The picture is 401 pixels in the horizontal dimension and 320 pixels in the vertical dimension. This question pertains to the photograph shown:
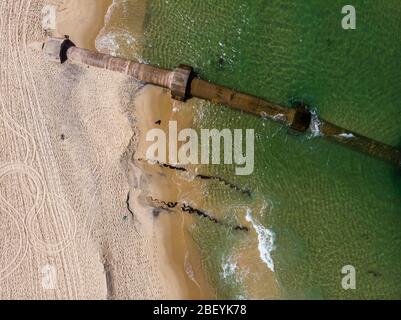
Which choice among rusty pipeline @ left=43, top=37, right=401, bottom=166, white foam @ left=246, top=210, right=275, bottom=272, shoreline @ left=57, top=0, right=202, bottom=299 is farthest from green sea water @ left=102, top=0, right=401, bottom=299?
shoreline @ left=57, top=0, right=202, bottom=299

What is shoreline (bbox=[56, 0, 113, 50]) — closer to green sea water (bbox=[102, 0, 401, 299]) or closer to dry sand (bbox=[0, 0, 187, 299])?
dry sand (bbox=[0, 0, 187, 299])

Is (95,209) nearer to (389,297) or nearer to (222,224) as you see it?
(222,224)

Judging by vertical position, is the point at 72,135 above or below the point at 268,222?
above

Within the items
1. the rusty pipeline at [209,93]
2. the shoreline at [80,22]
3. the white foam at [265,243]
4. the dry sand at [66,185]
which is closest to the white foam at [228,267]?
the white foam at [265,243]

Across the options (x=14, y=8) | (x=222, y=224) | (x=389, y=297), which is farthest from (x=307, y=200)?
(x=14, y=8)

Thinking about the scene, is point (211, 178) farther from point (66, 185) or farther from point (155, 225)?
point (66, 185)
